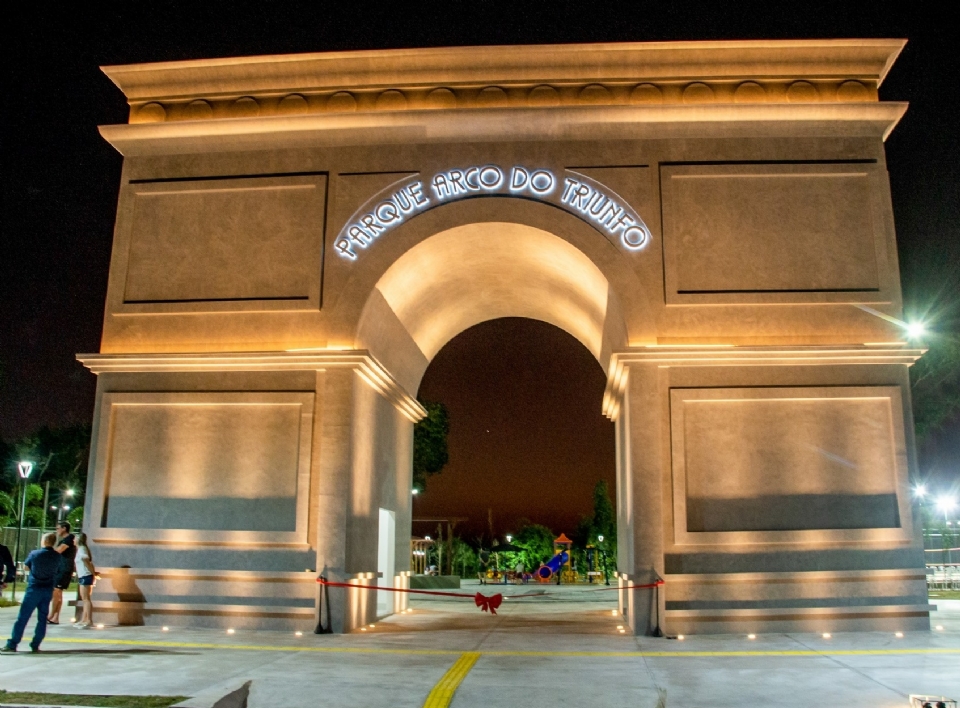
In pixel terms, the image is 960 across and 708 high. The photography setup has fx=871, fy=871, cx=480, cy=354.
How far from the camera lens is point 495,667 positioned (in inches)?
447

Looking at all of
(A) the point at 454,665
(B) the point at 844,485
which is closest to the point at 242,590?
(A) the point at 454,665

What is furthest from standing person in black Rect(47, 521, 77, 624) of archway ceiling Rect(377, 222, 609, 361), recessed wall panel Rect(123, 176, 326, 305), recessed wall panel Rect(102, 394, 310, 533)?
archway ceiling Rect(377, 222, 609, 361)

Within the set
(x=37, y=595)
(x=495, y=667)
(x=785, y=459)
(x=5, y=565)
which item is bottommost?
(x=495, y=667)

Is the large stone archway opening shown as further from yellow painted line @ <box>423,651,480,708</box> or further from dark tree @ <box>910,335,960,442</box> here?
dark tree @ <box>910,335,960,442</box>

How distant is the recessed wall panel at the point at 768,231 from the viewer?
1617cm

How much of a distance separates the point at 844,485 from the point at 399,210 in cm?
961

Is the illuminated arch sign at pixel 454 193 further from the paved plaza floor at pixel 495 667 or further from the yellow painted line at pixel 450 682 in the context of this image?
the yellow painted line at pixel 450 682

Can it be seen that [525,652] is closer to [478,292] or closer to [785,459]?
[785,459]

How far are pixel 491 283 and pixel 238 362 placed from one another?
7128mm

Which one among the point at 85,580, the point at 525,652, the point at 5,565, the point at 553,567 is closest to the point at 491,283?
the point at 525,652

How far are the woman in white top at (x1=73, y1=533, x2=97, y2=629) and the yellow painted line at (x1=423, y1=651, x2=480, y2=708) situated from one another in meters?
7.09

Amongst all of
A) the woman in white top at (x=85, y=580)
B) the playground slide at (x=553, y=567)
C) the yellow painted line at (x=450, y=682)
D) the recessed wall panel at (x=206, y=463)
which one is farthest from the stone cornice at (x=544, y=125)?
the playground slide at (x=553, y=567)

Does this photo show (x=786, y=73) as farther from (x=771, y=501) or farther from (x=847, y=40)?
(x=771, y=501)

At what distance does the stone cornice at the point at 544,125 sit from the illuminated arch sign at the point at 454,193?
0.75 meters
